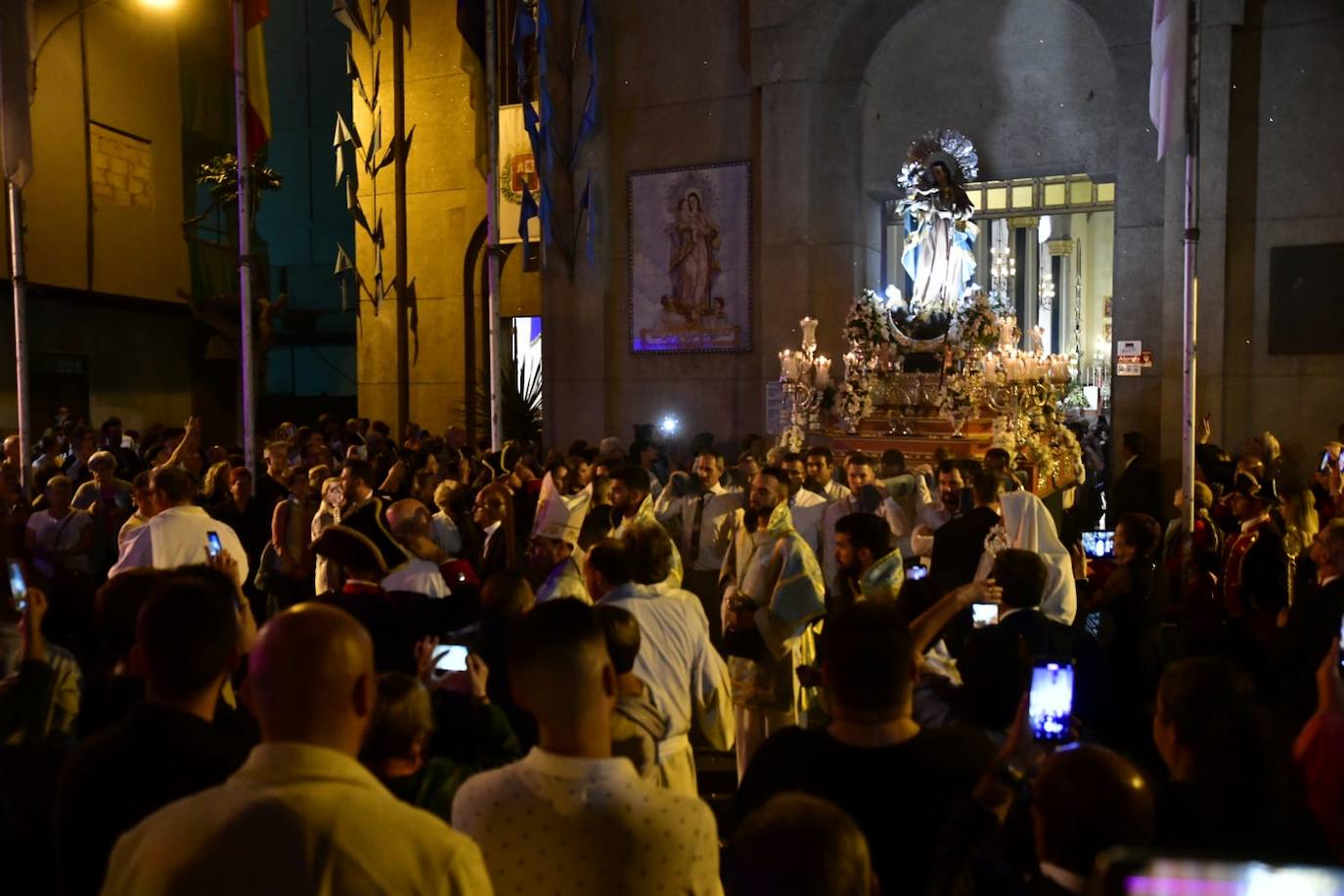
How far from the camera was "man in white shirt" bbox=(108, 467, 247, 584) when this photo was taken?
253 inches

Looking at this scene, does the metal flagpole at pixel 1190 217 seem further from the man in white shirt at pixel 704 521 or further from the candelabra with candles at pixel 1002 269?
the candelabra with candles at pixel 1002 269

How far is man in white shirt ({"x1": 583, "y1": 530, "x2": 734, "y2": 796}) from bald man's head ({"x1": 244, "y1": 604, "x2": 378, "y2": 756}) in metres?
2.33

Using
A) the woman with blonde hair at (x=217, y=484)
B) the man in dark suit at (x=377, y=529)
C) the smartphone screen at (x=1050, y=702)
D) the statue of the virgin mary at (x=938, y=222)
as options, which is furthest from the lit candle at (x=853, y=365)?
the smartphone screen at (x=1050, y=702)

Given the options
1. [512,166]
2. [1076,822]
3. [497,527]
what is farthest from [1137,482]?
[512,166]

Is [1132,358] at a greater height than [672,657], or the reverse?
[1132,358]

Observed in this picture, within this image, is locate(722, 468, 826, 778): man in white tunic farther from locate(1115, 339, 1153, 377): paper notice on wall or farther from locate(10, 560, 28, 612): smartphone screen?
locate(1115, 339, 1153, 377): paper notice on wall

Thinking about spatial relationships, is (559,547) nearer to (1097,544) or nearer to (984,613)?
(984,613)

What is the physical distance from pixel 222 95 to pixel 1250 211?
22.6 meters

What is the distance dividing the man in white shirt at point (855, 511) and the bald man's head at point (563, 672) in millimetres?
6005

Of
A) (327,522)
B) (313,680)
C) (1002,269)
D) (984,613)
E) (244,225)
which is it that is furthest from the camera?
(1002,269)

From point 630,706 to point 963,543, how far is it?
3.71m

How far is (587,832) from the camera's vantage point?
2.52m

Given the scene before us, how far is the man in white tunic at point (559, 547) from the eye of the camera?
530cm

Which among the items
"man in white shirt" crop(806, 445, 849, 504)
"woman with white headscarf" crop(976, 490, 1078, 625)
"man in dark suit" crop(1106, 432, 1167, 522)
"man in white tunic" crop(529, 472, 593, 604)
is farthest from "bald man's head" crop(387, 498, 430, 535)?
"man in dark suit" crop(1106, 432, 1167, 522)
